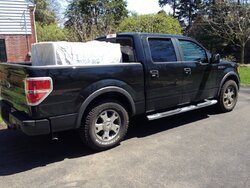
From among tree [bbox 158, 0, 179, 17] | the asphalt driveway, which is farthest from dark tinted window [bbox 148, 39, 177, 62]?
tree [bbox 158, 0, 179, 17]

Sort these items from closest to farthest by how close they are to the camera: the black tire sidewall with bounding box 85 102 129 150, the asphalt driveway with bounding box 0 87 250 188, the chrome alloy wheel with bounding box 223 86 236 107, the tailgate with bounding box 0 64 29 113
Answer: the asphalt driveway with bounding box 0 87 250 188
the tailgate with bounding box 0 64 29 113
the black tire sidewall with bounding box 85 102 129 150
the chrome alloy wheel with bounding box 223 86 236 107

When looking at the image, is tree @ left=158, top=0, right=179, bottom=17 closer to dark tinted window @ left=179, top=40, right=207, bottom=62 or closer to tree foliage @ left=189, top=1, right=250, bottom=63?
tree foliage @ left=189, top=1, right=250, bottom=63

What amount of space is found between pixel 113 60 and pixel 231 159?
7.65 ft

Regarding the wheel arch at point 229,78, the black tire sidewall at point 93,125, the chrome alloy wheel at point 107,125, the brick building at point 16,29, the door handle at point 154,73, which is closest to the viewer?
the black tire sidewall at point 93,125

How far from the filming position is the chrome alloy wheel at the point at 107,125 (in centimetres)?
464

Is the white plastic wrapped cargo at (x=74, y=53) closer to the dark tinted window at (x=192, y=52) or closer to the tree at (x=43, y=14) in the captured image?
the dark tinted window at (x=192, y=52)

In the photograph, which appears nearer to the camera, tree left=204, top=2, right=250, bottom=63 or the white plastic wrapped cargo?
the white plastic wrapped cargo

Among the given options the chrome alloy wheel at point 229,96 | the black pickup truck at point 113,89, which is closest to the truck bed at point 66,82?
the black pickup truck at point 113,89

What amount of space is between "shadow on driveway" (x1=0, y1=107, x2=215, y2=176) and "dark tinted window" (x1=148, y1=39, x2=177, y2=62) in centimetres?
136

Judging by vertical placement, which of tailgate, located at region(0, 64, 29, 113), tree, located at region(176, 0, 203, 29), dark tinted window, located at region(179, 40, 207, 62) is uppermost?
tree, located at region(176, 0, 203, 29)

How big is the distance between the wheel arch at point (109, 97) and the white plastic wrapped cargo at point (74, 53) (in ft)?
1.63

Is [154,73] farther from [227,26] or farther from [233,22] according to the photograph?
[227,26]

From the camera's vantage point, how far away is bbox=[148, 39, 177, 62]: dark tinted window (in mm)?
5312

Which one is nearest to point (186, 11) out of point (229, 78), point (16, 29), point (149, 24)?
point (149, 24)
